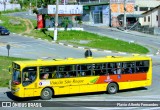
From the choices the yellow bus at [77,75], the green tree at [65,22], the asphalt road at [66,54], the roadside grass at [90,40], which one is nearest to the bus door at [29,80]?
the yellow bus at [77,75]

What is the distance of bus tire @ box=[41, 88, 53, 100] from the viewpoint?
24.2m

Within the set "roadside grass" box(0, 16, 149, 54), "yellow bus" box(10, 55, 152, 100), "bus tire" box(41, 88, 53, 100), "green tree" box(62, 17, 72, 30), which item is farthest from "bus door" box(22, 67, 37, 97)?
"green tree" box(62, 17, 72, 30)

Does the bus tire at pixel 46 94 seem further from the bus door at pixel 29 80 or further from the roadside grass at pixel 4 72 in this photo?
the roadside grass at pixel 4 72

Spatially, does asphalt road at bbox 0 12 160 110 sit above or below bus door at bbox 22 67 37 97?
below

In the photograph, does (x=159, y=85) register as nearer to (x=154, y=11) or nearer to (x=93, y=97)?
(x=93, y=97)

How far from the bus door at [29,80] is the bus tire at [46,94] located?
605 mm

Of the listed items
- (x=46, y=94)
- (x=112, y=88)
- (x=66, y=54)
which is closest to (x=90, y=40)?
(x=66, y=54)

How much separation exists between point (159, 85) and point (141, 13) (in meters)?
61.6

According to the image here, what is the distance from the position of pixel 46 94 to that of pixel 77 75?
235 cm

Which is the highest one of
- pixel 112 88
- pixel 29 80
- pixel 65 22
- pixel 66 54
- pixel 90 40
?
pixel 65 22

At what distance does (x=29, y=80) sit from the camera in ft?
78.2

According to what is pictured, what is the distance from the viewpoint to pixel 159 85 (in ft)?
95.9

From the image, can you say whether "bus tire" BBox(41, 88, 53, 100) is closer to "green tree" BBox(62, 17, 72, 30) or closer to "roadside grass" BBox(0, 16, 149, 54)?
"roadside grass" BBox(0, 16, 149, 54)

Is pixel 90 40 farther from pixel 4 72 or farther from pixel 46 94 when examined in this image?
pixel 46 94
